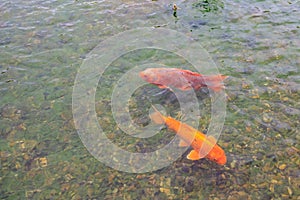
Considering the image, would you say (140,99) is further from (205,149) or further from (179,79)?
(205,149)

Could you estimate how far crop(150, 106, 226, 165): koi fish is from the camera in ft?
20.5

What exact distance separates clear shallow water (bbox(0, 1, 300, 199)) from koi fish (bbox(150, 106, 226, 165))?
0.64 ft

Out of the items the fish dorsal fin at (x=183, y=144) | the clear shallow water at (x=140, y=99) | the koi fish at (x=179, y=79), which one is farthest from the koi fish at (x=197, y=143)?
the koi fish at (x=179, y=79)

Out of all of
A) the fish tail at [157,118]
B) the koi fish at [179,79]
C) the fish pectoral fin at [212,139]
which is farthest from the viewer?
the koi fish at [179,79]

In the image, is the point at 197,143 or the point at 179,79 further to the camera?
the point at 179,79

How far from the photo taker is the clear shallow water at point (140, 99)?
604cm

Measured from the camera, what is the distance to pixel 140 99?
7.96 meters

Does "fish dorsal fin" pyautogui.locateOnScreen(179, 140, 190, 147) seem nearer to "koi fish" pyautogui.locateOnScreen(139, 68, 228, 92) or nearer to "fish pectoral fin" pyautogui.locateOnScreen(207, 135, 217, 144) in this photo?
"fish pectoral fin" pyautogui.locateOnScreen(207, 135, 217, 144)

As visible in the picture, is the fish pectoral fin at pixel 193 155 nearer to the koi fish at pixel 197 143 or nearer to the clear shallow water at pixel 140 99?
the koi fish at pixel 197 143

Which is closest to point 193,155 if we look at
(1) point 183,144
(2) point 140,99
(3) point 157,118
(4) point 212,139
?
(1) point 183,144

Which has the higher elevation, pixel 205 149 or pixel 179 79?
pixel 179 79

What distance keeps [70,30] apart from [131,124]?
15.4 ft

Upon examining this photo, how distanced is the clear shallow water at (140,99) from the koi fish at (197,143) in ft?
0.64

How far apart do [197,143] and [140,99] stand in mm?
2196
